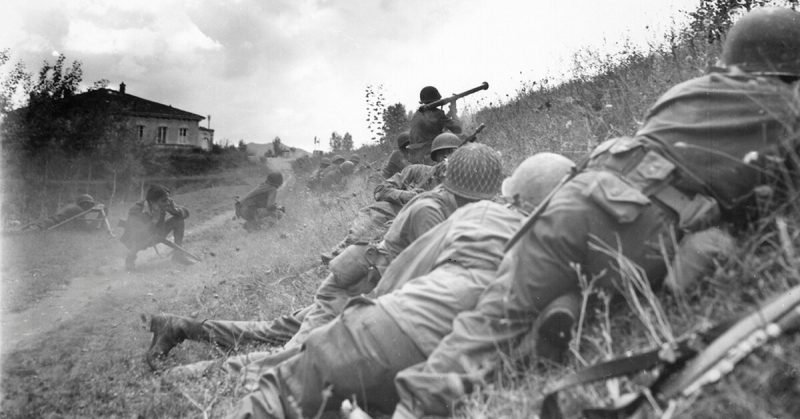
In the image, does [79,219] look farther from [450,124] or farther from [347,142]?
[347,142]

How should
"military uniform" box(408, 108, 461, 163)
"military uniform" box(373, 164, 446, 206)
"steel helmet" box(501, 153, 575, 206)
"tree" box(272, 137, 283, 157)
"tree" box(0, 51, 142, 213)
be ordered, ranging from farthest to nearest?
"tree" box(272, 137, 283, 157)
"tree" box(0, 51, 142, 213)
"military uniform" box(408, 108, 461, 163)
"military uniform" box(373, 164, 446, 206)
"steel helmet" box(501, 153, 575, 206)

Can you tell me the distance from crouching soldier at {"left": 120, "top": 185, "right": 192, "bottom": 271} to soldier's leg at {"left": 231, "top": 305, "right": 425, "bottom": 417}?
395 inches

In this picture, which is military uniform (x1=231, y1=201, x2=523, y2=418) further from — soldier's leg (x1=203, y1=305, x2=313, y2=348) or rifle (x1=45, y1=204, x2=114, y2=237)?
rifle (x1=45, y1=204, x2=114, y2=237)

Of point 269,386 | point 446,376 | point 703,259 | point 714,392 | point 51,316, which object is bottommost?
point 51,316

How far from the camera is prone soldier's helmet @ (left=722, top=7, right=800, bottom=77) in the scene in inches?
106

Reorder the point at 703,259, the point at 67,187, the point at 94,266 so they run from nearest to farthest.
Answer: the point at 703,259
the point at 94,266
the point at 67,187

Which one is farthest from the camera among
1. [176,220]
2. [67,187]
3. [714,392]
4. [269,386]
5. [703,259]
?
[67,187]

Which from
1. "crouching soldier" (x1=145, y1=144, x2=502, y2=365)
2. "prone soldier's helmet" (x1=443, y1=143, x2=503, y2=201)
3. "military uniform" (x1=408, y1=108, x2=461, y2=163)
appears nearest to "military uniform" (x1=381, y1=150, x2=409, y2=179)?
"military uniform" (x1=408, y1=108, x2=461, y2=163)

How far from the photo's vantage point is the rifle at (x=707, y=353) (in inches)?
71.4

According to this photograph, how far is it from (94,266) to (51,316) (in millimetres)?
3810

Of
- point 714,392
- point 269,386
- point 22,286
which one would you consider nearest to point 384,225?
point 269,386

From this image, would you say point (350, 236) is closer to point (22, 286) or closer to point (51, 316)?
point (51, 316)

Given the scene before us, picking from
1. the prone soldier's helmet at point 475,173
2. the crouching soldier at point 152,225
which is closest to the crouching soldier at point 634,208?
the prone soldier's helmet at point 475,173

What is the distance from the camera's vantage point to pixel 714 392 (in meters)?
1.91
